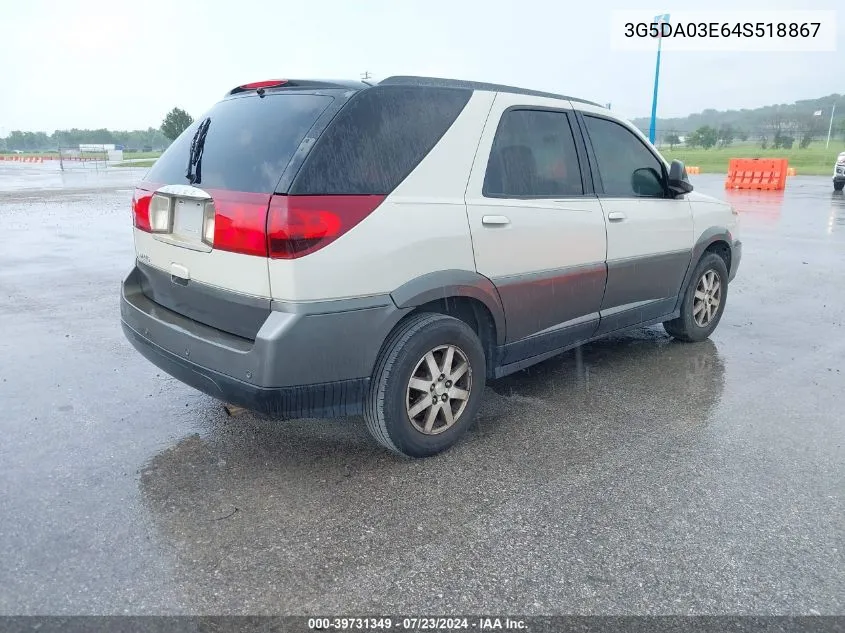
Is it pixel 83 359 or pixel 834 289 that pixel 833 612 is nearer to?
pixel 83 359

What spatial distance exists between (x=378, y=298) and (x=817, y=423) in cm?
276

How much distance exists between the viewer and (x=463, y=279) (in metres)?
3.31

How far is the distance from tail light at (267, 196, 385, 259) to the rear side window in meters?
0.05

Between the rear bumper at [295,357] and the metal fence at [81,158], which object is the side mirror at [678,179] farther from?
the metal fence at [81,158]

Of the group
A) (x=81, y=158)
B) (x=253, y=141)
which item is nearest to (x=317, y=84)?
(x=253, y=141)

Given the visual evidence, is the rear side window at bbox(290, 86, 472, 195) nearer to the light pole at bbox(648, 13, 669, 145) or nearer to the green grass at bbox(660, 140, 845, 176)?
the green grass at bbox(660, 140, 845, 176)

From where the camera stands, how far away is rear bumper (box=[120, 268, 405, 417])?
2811 mm

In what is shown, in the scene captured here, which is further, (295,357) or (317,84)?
(317,84)

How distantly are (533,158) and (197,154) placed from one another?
1.83 m

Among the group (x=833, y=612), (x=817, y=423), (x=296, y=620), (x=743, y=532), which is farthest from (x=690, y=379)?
(x=296, y=620)

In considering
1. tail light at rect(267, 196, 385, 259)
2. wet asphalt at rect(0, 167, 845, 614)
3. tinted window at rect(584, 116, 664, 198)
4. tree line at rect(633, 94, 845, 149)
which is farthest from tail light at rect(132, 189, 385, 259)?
tree line at rect(633, 94, 845, 149)

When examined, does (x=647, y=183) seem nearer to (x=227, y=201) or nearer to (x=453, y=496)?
(x=453, y=496)

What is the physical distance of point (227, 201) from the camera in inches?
115

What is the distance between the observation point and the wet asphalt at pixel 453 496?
2393mm
